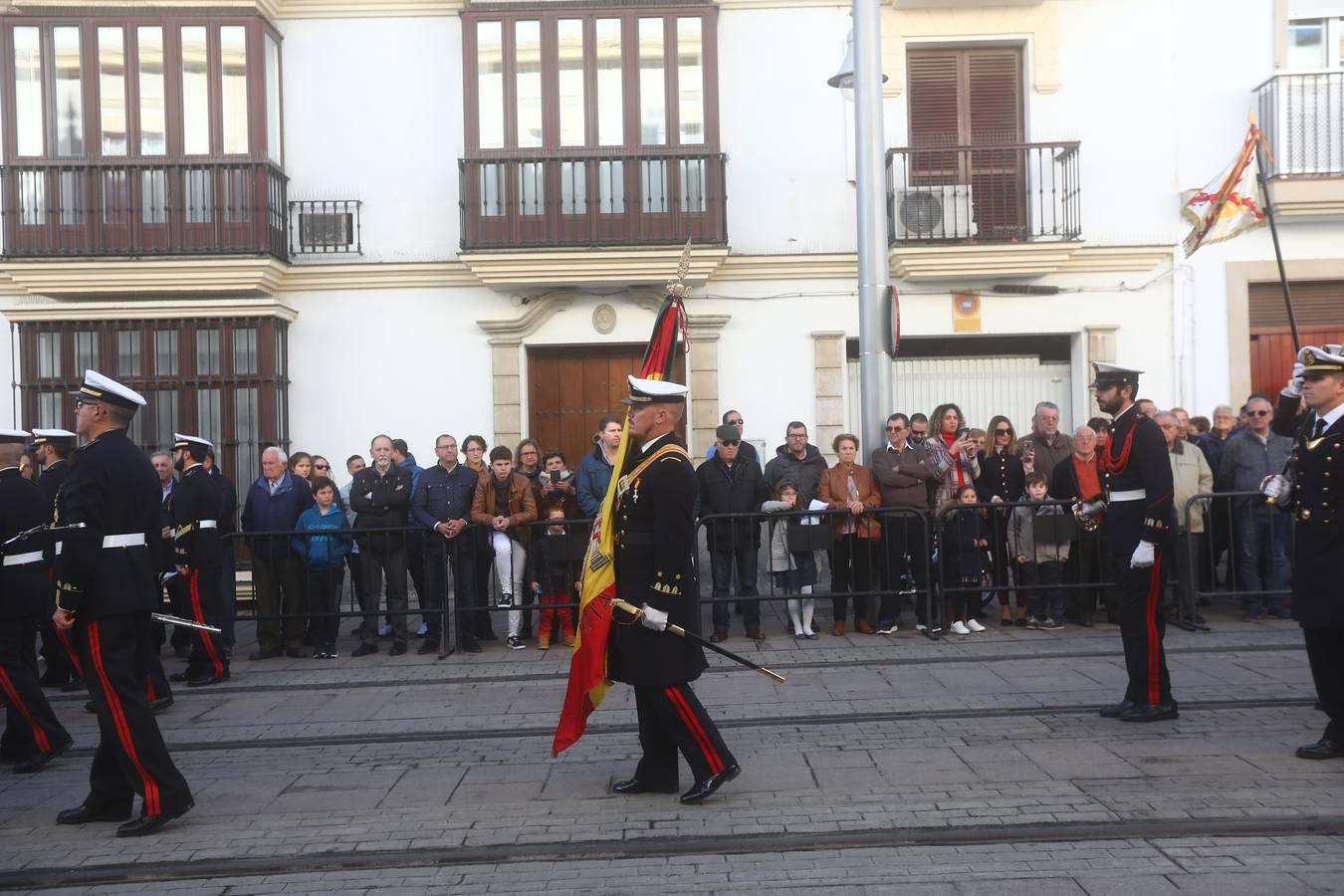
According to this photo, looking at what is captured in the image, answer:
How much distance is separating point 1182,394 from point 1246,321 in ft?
3.57

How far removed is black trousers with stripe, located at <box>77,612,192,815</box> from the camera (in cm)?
589

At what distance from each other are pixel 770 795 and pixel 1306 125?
11.9 metres

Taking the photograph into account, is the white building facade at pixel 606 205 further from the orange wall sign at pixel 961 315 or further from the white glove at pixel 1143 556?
the white glove at pixel 1143 556

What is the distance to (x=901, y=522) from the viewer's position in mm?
11094

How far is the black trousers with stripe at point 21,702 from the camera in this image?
23.8 feet

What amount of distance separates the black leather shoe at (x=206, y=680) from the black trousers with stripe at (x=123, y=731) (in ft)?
12.4

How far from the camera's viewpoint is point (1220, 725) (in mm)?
7285

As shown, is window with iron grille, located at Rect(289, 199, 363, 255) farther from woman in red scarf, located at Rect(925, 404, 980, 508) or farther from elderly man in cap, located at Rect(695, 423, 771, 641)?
woman in red scarf, located at Rect(925, 404, 980, 508)

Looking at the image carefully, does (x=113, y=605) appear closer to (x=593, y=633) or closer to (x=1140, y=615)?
(x=593, y=633)

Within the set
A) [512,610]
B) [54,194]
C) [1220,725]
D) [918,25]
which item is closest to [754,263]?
[918,25]

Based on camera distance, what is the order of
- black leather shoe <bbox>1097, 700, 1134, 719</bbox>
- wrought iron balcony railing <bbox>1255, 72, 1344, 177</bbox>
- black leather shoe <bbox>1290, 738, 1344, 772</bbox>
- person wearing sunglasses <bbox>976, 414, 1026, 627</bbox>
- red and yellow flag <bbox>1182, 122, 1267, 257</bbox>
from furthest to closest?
wrought iron balcony railing <bbox>1255, 72, 1344, 177</bbox> < red and yellow flag <bbox>1182, 122, 1267, 257</bbox> < person wearing sunglasses <bbox>976, 414, 1026, 627</bbox> < black leather shoe <bbox>1097, 700, 1134, 719</bbox> < black leather shoe <bbox>1290, 738, 1344, 772</bbox>

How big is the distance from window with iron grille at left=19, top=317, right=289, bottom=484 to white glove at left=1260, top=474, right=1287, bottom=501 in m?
10.8

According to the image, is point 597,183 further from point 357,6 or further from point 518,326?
point 357,6

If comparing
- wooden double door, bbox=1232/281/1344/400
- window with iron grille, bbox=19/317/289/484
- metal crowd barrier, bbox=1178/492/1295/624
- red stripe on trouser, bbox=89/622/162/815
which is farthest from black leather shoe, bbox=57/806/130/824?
wooden double door, bbox=1232/281/1344/400
